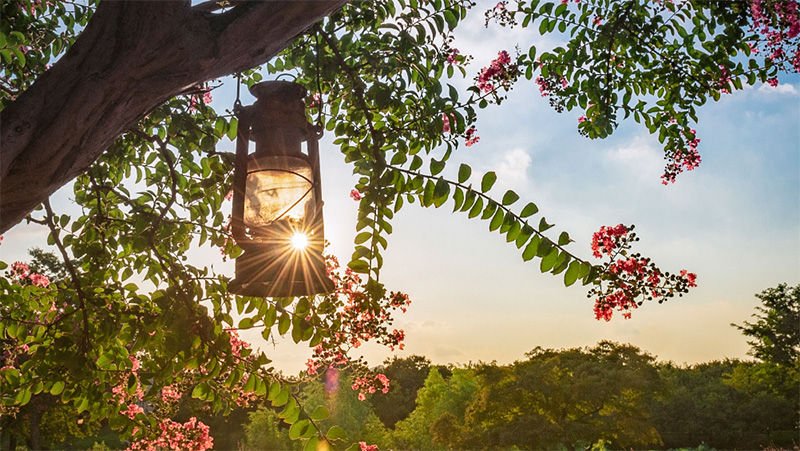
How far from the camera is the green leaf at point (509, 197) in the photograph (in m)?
2.40

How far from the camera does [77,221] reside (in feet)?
13.7

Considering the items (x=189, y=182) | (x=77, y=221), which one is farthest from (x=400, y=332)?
(x=77, y=221)

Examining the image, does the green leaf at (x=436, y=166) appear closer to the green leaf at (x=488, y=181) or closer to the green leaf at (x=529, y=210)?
the green leaf at (x=488, y=181)

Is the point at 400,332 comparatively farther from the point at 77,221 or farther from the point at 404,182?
the point at 77,221

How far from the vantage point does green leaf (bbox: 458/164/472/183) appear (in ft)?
7.94

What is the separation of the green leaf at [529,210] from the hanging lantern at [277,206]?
36.3 inches

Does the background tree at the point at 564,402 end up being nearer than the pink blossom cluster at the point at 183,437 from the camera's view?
No

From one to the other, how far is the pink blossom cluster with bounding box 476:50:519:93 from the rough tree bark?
3067 mm

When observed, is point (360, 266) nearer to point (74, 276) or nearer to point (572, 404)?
point (74, 276)

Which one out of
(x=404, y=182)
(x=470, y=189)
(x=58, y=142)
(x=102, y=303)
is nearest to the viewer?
(x=58, y=142)

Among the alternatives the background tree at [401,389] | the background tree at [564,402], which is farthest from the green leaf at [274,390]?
the background tree at [401,389]

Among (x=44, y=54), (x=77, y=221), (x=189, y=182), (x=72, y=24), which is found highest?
(x=72, y=24)

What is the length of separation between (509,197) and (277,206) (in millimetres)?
1036

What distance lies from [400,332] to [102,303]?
2052 mm
